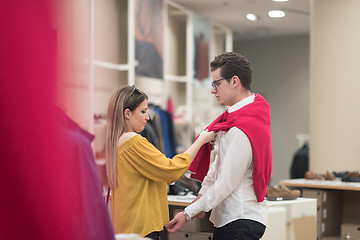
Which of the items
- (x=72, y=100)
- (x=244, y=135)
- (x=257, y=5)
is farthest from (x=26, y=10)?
(x=257, y=5)

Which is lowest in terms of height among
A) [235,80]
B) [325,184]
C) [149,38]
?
[325,184]

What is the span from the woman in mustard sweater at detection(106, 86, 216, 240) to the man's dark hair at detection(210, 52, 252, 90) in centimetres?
23

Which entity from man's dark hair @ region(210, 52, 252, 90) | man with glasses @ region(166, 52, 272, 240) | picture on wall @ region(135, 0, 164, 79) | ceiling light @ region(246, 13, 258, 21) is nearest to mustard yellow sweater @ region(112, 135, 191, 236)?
man with glasses @ region(166, 52, 272, 240)

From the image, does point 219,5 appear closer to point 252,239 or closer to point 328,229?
point 328,229

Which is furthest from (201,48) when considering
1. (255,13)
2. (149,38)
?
(149,38)

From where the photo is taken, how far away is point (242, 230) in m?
1.68

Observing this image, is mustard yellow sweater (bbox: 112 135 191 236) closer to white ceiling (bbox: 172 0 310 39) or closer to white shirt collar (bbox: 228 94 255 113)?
white shirt collar (bbox: 228 94 255 113)

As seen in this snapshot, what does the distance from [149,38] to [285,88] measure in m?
4.06

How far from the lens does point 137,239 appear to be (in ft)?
2.25

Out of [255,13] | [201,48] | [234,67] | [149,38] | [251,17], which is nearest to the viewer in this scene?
[234,67]

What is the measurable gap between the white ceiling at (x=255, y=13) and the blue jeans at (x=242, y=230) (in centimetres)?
400

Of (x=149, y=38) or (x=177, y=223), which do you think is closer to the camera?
(x=177, y=223)

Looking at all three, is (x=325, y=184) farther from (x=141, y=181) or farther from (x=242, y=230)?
(x=141, y=181)

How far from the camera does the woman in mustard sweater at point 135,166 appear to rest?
1731mm
